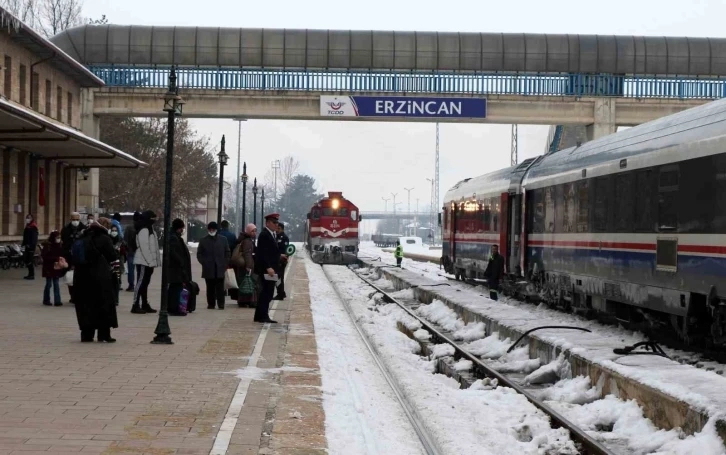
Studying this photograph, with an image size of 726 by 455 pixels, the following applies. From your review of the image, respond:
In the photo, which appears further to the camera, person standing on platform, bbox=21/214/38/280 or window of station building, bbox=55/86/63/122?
window of station building, bbox=55/86/63/122

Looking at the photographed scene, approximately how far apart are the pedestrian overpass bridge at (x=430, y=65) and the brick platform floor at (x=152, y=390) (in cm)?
2297

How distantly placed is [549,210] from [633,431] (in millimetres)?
12455

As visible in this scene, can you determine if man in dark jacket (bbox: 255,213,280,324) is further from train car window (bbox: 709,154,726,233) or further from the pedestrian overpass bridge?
the pedestrian overpass bridge

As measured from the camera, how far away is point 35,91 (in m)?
37.1

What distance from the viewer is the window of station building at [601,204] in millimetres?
17422

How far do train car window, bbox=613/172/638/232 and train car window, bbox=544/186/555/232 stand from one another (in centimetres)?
437

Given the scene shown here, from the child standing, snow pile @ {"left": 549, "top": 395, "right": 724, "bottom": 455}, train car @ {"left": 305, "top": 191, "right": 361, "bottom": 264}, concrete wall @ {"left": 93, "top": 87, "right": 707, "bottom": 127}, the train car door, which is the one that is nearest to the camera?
snow pile @ {"left": 549, "top": 395, "right": 724, "bottom": 455}

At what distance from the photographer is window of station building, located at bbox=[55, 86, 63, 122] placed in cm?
3984

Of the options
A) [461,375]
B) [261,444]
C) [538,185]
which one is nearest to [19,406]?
[261,444]

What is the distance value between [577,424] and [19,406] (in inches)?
206

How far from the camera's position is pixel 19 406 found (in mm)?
8641

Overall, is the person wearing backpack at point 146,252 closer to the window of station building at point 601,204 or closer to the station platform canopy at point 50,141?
the station platform canopy at point 50,141

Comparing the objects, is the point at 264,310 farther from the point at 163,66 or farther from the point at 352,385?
the point at 163,66

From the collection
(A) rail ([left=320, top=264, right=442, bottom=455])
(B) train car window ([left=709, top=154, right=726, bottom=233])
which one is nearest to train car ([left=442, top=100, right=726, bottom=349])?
(B) train car window ([left=709, top=154, right=726, bottom=233])
